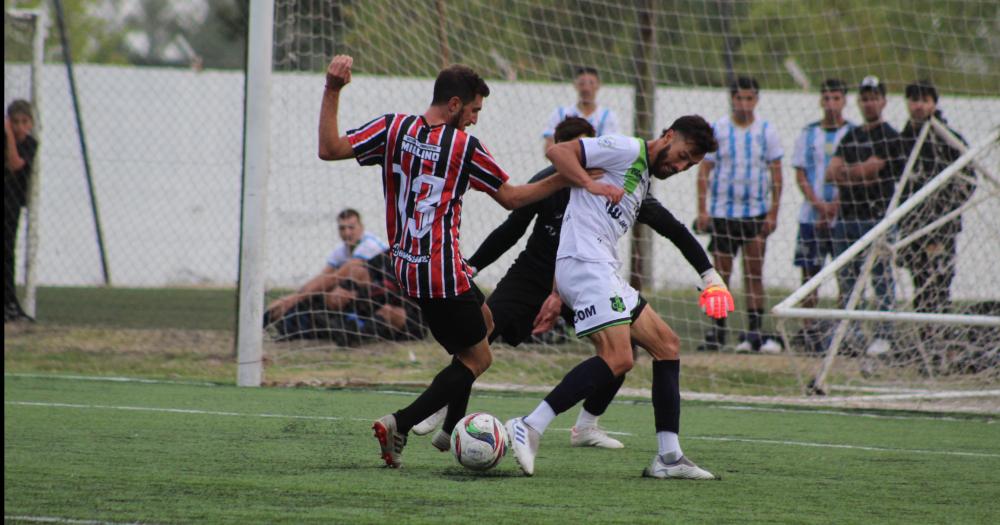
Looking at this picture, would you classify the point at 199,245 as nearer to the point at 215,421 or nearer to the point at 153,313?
the point at 153,313

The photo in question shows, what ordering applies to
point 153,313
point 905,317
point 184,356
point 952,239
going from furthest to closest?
point 153,313 → point 184,356 → point 952,239 → point 905,317

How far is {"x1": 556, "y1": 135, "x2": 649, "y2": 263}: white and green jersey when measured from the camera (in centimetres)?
570

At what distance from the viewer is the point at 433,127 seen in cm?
543

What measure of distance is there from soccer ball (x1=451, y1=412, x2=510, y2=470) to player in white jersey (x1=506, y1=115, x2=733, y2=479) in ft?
0.36

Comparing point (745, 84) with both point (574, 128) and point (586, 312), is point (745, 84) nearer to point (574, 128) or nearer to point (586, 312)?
point (574, 128)

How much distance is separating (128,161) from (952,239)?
12.3m

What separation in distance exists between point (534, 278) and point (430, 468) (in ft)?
5.55

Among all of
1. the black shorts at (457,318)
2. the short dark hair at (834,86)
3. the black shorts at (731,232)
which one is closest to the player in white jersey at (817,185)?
the short dark hair at (834,86)

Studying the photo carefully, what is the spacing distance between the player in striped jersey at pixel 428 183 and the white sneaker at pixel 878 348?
509cm

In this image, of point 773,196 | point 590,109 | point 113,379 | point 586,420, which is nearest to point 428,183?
point 586,420

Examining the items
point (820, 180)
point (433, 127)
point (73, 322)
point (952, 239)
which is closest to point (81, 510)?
point (433, 127)

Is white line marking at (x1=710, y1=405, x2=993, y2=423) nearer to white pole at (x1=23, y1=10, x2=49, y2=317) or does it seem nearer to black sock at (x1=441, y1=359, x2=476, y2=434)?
black sock at (x1=441, y1=359, x2=476, y2=434)

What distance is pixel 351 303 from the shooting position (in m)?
11.2

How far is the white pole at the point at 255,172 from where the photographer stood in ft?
29.7
